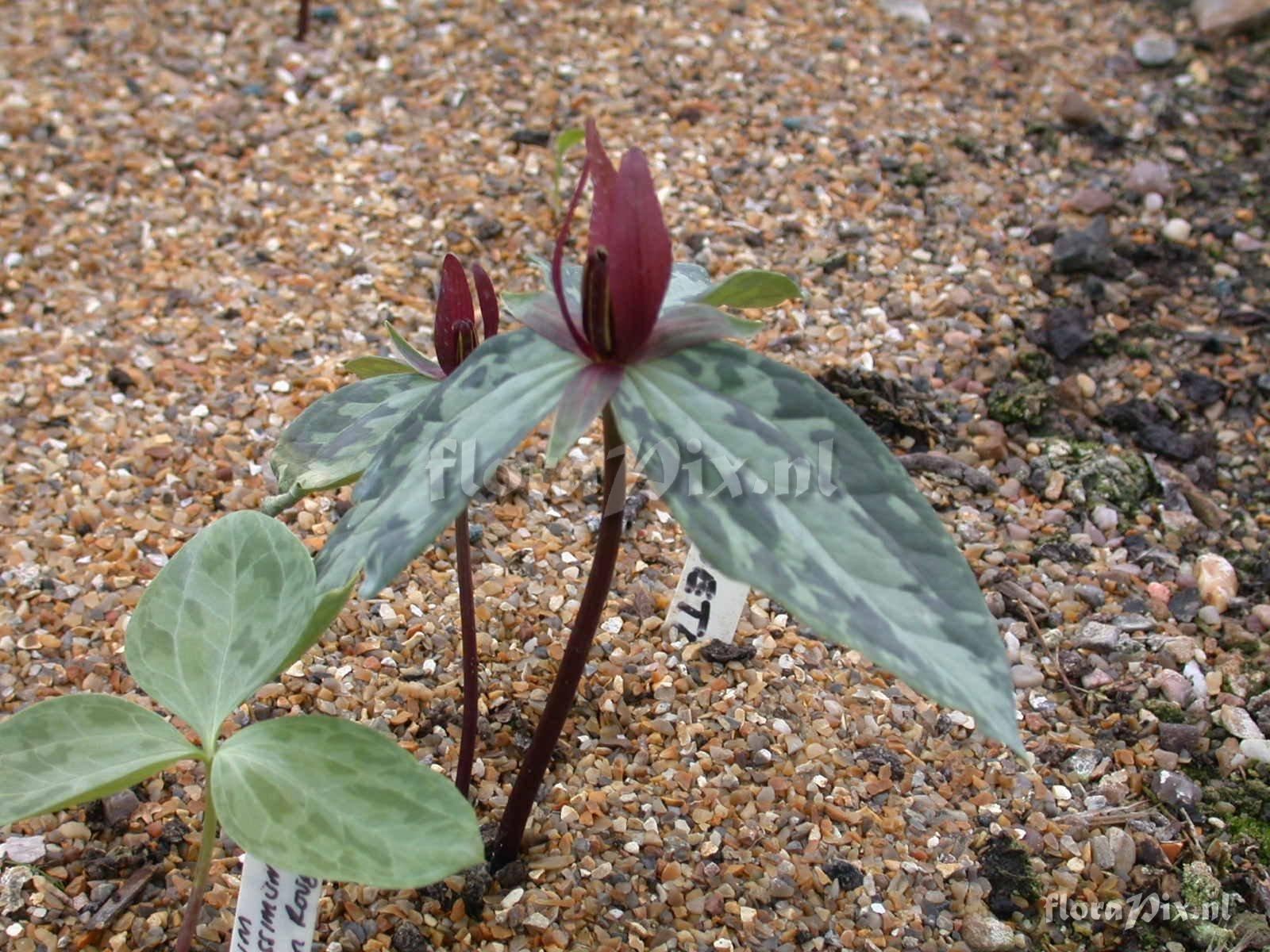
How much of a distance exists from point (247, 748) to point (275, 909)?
17cm

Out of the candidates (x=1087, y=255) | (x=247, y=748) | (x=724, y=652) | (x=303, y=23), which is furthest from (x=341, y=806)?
(x=303, y=23)

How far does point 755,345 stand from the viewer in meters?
1.93

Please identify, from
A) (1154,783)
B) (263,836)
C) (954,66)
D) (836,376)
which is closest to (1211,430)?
(836,376)

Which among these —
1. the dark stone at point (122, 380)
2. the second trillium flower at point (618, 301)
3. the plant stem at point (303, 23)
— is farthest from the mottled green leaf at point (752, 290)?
the plant stem at point (303, 23)

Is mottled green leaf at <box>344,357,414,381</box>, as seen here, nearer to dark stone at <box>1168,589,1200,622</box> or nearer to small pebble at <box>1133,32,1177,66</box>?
dark stone at <box>1168,589,1200,622</box>

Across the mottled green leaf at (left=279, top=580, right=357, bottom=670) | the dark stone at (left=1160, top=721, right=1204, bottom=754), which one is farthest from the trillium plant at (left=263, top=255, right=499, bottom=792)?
the dark stone at (left=1160, top=721, right=1204, bottom=754)

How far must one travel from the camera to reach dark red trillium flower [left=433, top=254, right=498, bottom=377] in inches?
39.4

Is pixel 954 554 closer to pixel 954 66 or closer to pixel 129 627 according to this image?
pixel 129 627

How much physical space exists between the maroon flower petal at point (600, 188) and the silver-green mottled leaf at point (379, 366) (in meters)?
0.26

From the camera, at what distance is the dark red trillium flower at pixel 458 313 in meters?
1.00

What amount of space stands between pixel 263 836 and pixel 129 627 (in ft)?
0.82

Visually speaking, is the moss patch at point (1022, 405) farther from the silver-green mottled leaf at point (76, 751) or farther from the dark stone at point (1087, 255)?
the silver-green mottled leaf at point (76, 751)

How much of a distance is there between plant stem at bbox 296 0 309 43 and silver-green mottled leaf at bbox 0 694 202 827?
1.94 meters

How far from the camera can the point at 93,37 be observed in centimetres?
259
